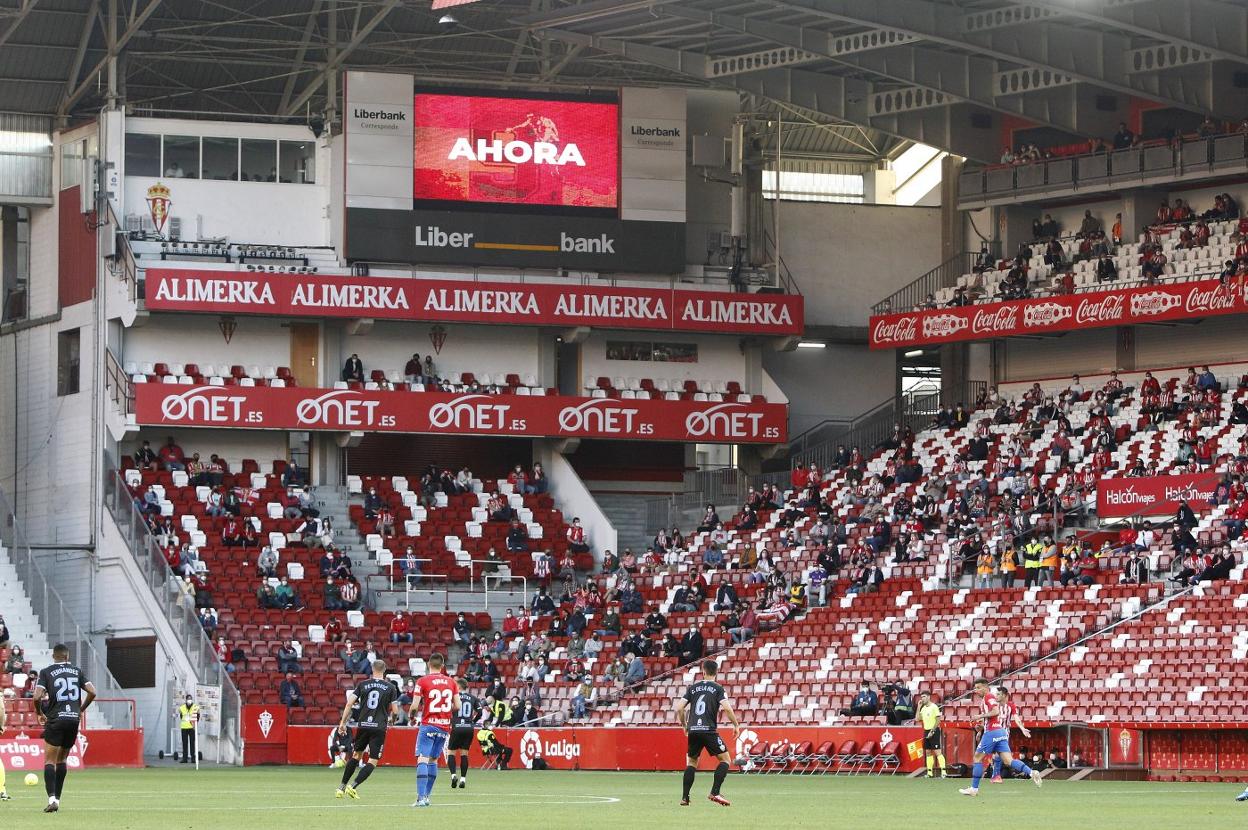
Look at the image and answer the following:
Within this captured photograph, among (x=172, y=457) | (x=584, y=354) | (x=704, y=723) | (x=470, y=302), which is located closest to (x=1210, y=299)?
(x=584, y=354)

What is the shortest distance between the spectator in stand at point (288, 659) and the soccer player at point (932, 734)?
17.1m

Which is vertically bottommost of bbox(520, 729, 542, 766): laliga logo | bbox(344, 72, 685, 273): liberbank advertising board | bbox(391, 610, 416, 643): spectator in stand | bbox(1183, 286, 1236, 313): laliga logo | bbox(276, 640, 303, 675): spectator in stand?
bbox(520, 729, 542, 766): laliga logo

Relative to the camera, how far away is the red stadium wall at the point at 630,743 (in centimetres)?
3934

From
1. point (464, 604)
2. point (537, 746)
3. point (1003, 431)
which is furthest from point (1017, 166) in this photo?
point (537, 746)

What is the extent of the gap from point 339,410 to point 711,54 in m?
12.9

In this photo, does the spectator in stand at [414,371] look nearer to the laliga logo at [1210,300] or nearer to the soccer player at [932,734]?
the laliga logo at [1210,300]

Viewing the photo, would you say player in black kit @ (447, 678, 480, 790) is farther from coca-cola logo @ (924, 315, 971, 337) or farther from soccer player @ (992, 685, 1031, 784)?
coca-cola logo @ (924, 315, 971, 337)

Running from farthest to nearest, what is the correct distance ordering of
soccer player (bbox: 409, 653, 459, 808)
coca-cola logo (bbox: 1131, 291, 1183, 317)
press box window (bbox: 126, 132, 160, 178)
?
press box window (bbox: 126, 132, 160, 178)
coca-cola logo (bbox: 1131, 291, 1183, 317)
soccer player (bbox: 409, 653, 459, 808)

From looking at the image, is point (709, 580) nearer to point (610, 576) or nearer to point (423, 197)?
point (610, 576)

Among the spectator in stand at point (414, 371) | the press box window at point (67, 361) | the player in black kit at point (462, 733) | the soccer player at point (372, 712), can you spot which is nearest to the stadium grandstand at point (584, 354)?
the press box window at point (67, 361)

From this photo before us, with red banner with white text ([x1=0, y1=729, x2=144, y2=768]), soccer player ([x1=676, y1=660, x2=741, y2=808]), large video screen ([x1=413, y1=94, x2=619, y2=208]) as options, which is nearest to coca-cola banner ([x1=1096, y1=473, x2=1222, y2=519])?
large video screen ([x1=413, y1=94, x2=619, y2=208])

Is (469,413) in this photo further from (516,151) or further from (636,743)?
(636,743)

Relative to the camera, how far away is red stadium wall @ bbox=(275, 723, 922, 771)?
39.3m

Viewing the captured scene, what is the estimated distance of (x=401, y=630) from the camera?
5272 cm
